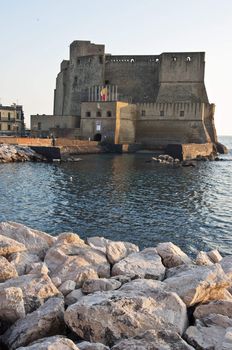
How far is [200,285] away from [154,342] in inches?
64.8

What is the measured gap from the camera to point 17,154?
35.7 metres

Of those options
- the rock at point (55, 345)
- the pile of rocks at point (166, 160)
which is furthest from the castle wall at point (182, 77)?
the rock at point (55, 345)

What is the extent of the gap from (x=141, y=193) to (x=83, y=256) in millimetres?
12845

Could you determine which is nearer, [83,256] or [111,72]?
[83,256]

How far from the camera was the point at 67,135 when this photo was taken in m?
48.0

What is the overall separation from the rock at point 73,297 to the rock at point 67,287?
14 cm

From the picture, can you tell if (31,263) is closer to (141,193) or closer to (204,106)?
(141,193)

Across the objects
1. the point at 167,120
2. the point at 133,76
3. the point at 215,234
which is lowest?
the point at 215,234

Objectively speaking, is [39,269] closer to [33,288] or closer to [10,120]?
[33,288]

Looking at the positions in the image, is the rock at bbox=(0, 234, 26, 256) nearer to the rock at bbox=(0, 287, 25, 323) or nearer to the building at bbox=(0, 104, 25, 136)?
the rock at bbox=(0, 287, 25, 323)

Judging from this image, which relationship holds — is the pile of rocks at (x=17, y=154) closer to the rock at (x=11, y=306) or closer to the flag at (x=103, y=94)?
the flag at (x=103, y=94)

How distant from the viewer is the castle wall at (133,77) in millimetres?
53594

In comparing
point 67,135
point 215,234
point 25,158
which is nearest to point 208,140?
point 67,135

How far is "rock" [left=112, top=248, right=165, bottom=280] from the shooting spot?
6508 millimetres
